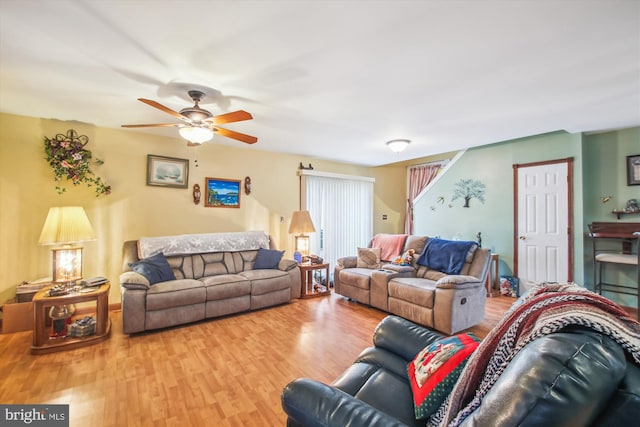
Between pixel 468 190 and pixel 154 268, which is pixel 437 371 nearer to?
pixel 154 268

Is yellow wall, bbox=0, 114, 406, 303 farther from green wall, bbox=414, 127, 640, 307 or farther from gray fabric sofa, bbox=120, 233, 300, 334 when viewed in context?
green wall, bbox=414, 127, 640, 307

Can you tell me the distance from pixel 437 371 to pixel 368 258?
3168 mm

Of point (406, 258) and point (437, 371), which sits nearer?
point (437, 371)

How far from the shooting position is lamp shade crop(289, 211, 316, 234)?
4617mm

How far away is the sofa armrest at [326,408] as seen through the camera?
2.97 feet

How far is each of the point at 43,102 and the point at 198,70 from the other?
1.99 meters

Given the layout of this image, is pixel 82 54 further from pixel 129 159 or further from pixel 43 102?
pixel 129 159

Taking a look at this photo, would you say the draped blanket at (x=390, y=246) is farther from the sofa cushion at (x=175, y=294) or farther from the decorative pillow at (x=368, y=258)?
the sofa cushion at (x=175, y=294)

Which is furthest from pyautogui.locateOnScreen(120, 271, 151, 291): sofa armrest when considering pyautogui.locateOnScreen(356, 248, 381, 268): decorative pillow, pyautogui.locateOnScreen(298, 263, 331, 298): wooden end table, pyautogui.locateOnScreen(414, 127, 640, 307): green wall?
pyautogui.locateOnScreen(414, 127, 640, 307): green wall

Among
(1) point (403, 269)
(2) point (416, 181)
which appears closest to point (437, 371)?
(1) point (403, 269)

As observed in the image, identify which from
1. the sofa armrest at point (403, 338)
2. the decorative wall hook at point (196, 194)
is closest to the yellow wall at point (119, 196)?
the decorative wall hook at point (196, 194)

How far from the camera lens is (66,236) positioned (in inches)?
115

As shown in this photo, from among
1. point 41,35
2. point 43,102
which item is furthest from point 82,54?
point 43,102

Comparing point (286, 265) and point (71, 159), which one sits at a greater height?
point (71, 159)
